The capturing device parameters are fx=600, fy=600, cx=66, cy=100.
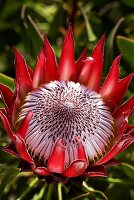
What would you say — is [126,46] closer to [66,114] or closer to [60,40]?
[66,114]

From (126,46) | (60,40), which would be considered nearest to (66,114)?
(126,46)

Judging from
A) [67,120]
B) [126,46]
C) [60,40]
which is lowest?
[67,120]

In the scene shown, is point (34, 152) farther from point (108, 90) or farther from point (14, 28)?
point (14, 28)

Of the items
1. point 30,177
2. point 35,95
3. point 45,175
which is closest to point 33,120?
point 35,95

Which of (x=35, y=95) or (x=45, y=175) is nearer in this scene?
(x=45, y=175)

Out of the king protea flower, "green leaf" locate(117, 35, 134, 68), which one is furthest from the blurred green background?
the king protea flower

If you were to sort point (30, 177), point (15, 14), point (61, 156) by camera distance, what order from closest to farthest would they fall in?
→ point (61, 156)
point (30, 177)
point (15, 14)
